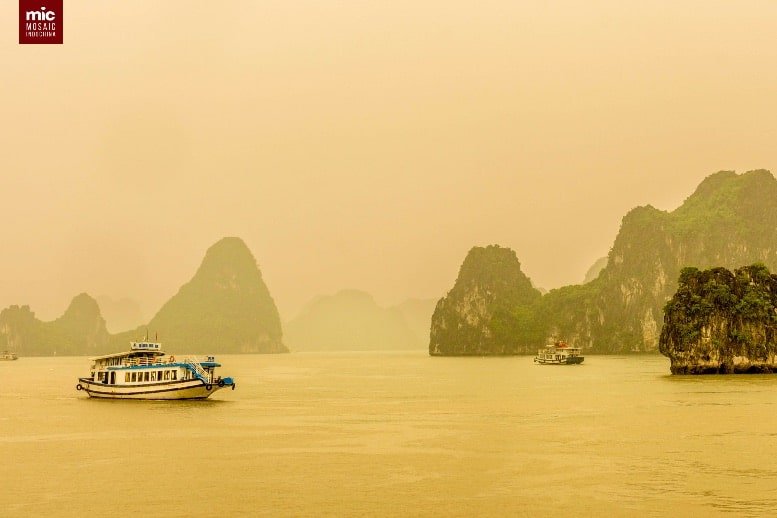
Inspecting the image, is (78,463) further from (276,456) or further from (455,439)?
(455,439)

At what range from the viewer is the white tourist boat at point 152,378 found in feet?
225

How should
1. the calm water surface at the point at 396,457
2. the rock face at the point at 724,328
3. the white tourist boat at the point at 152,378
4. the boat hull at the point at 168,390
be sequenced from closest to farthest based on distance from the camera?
the calm water surface at the point at 396,457 < the boat hull at the point at 168,390 < the white tourist boat at the point at 152,378 < the rock face at the point at 724,328

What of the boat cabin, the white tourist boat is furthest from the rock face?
the boat cabin

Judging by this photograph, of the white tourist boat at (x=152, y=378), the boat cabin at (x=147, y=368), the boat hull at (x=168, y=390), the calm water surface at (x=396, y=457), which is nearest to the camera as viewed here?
the calm water surface at (x=396, y=457)

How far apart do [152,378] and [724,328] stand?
2805 inches

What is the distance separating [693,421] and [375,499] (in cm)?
3001

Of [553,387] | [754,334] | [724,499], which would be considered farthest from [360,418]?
[754,334]

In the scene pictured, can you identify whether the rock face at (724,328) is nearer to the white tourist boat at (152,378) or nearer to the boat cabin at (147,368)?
the white tourist boat at (152,378)

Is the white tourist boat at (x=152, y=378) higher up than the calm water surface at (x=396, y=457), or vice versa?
the white tourist boat at (x=152, y=378)

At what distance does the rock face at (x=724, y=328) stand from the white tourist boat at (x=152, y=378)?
61.9 meters

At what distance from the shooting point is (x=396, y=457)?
37781mm

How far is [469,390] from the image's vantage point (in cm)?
8606

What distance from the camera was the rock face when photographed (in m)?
103

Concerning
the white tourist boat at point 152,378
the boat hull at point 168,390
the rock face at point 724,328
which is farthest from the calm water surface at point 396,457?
the rock face at point 724,328
